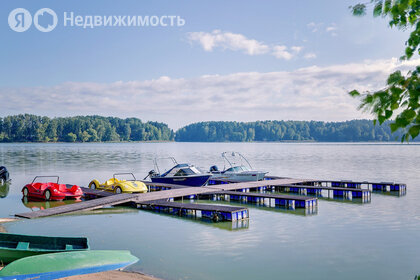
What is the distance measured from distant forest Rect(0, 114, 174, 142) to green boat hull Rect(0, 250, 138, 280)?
498 feet

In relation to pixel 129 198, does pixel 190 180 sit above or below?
above

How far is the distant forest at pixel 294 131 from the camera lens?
165 m

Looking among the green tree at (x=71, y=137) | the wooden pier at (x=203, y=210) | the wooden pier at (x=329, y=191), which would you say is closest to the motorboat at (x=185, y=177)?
the wooden pier at (x=329, y=191)

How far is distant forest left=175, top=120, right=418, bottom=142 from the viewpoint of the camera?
165375mm

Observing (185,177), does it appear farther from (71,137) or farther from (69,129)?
(69,129)

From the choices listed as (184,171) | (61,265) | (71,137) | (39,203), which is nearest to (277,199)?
(184,171)

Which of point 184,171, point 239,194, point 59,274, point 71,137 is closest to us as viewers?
point 59,274

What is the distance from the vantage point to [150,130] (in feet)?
598

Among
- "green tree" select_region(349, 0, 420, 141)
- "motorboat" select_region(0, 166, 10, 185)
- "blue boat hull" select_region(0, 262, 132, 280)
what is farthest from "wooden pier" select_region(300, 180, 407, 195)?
"green tree" select_region(349, 0, 420, 141)

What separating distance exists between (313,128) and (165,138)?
2857 inches

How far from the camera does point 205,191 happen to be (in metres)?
21.5

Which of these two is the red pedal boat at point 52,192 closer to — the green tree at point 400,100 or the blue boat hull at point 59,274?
the blue boat hull at point 59,274

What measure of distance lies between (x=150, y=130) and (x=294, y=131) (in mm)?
67190

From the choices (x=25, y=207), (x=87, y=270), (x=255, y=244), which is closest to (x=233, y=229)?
(x=255, y=244)
